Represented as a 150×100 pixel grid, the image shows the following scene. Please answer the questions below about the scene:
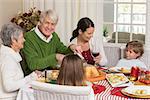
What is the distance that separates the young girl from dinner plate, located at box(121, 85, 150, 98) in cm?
36

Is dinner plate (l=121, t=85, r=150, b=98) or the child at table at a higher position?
the child at table

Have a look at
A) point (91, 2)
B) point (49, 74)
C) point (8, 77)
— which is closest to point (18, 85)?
point (8, 77)

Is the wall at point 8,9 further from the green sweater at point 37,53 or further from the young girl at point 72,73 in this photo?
the young girl at point 72,73

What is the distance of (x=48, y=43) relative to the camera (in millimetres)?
3383

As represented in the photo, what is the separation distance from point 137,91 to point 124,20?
217 cm

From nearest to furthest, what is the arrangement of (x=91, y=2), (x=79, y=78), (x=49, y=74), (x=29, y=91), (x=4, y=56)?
(x=79, y=78) → (x=29, y=91) → (x=4, y=56) → (x=49, y=74) → (x=91, y=2)

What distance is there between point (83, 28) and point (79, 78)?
1246 mm

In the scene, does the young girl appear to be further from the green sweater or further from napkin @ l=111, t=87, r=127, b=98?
the green sweater

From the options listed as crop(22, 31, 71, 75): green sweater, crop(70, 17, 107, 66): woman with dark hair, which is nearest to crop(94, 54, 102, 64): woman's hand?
crop(70, 17, 107, 66): woman with dark hair

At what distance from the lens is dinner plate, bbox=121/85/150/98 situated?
2.43m

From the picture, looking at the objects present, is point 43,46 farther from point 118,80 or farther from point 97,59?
point 118,80

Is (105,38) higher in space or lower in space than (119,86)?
higher

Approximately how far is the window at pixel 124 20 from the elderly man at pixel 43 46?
1276 millimetres

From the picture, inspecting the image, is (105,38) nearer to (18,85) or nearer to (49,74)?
(49,74)
